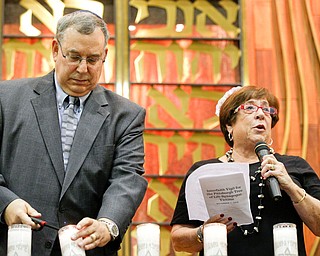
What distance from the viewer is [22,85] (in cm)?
289

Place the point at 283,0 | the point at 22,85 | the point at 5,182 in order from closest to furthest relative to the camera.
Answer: the point at 5,182, the point at 22,85, the point at 283,0

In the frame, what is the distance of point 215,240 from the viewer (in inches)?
92.6

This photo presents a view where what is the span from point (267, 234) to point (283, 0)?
7.81ft

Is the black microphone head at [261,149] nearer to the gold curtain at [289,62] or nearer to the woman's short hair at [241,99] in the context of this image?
the woman's short hair at [241,99]

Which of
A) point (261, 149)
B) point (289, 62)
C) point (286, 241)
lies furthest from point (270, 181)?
point (289, 62)

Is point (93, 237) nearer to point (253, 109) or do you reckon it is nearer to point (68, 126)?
point (68, 126)

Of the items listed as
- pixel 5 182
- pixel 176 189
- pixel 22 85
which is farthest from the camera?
pixel 176 189

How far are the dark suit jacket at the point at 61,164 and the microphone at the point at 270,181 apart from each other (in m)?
0.46

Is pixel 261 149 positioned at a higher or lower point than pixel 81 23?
lower

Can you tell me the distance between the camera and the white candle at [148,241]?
93.7 inches

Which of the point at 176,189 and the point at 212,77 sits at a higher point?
the point at 212,77

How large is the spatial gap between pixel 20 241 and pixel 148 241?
1.34 feet

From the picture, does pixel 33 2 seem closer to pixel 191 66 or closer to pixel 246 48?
pixel 191 66

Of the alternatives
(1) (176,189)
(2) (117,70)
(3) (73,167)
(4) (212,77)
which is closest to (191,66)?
(4) (212,77)
